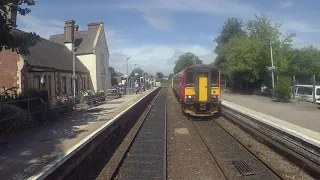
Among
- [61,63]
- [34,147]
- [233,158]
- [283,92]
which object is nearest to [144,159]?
[233,158]

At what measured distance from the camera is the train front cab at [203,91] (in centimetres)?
2070

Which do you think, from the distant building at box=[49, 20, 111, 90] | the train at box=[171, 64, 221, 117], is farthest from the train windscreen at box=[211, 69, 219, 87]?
the distant building at box=[49, 20, 111, 90]

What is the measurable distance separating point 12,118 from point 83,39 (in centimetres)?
3500

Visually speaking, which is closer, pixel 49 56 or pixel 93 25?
pixel 49 56

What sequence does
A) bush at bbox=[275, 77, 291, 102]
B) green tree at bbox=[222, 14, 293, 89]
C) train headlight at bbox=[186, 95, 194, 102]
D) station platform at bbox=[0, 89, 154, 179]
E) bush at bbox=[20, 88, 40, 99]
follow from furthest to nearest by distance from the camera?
green tree at bbox=[222, 14, 293, 89] → bush at bbox=[275, 77, 291, 102] → train headlight at bbox=[186, 95, 194, 102] → bush at bbox=[20, 88, 40, 99] → station platform at bbox=[0, 89, 154, 179]

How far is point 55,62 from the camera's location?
102ft

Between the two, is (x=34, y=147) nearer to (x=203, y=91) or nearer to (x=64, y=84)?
(x=203, y=91)

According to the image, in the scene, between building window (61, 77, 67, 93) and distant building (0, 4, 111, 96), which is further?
building window (61, 77, 67, 93)

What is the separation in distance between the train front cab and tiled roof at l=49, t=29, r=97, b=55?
24790mm

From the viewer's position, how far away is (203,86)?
21.0 m

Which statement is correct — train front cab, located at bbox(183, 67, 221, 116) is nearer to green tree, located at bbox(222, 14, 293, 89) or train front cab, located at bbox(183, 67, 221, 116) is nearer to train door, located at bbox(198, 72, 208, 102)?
train door, located at bbox(198, 72, 208, 102)

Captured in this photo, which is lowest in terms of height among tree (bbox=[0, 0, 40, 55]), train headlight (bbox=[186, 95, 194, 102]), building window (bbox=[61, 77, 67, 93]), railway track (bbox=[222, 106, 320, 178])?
railway track (bbox=[222, 106, 320, 178])

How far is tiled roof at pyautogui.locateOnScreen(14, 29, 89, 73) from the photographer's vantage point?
88.1 feet

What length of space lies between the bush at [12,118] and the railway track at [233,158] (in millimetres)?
6464
